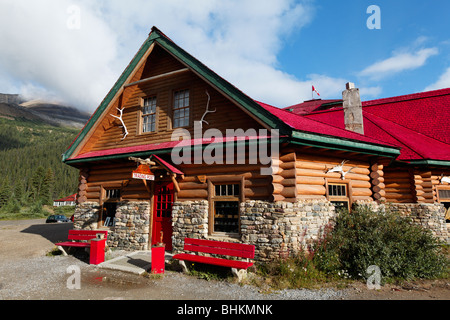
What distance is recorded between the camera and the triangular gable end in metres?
8.45

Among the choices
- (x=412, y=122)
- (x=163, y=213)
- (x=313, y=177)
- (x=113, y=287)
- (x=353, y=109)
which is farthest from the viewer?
(x=412, y=122)

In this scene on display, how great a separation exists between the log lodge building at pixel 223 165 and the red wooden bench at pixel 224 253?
81cm

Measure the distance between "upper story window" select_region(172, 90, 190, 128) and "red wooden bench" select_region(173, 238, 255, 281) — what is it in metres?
5.04

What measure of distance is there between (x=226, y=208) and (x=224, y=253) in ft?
5.98

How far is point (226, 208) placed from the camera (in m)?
8.84

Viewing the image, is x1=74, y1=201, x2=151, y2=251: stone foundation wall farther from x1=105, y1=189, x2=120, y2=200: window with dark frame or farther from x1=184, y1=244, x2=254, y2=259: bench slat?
x1=184, y1=244, x2=254, y2=259: bench slat

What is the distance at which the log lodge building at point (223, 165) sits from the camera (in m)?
8.05

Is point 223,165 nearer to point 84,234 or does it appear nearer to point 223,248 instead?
point 223,248

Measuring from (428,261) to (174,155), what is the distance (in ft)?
27.4

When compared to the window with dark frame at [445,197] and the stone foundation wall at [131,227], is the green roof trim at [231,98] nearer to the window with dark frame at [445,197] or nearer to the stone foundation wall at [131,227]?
the stone foundation wall at [131,227]

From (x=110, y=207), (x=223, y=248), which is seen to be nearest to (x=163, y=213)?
(x=110, y=207)

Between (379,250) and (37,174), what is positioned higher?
(37,174)

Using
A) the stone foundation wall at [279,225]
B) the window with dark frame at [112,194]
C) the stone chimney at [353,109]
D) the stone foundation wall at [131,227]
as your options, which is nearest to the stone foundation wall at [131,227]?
the stone foundation wall at [131,227]

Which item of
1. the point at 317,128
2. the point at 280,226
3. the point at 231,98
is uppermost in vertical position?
the point at 231,98
